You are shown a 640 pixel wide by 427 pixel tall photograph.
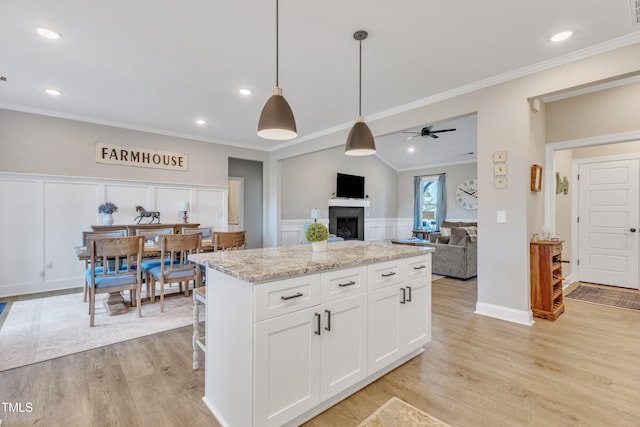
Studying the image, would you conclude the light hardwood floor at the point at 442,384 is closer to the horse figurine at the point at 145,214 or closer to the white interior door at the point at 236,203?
the horse figurine at the point at 145,214

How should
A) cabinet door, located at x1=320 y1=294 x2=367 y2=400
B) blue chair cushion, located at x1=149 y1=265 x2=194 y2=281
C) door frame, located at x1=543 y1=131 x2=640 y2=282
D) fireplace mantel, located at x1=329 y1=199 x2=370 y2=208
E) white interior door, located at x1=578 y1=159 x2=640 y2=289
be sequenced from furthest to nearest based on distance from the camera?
fireplace mantel, located at x1=329 y1=199 x2=370 y2=208
white interior door, located at x1=578 y1=159 x2=640 y2=289
door frame, located at x1=543 y1=131 x2=640 y2=282
blue chair cushion, located at x1=149 y1=265 x2=194 y2=281
cabinet door, located at x1=320 y1=294 x2=367 y2=400

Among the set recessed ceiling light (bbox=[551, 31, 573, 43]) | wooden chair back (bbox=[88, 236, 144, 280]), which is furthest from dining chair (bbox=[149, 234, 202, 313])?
recessed ceiling light (bbox=[551, 31, 573, 43])

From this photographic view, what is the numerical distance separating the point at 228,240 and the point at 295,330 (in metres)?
2.49

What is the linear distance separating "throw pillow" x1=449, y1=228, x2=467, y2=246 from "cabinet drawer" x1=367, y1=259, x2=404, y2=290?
3.41 m

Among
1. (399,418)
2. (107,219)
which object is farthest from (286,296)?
(107,219)

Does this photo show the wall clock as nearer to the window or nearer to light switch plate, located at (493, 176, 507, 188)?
the window

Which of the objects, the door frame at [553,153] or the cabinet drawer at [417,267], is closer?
the cabinet drawer at [417,267]

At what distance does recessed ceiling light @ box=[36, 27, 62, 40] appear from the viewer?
2502mm

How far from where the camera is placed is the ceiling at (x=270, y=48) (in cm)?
227

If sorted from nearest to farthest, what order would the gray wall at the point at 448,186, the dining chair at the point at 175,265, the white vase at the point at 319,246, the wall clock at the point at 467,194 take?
the white vase at the point at 319,246
the dining chair at the point at 175,265
the wall clock at the point at 467,194
the gray wall at the point at 448,186

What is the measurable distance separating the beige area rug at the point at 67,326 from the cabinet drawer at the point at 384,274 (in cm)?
227

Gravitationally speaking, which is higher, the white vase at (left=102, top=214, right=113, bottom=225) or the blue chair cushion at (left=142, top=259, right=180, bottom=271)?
the white vase at (left=102, top=214, right=113, bottom=225)

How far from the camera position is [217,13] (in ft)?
7.56

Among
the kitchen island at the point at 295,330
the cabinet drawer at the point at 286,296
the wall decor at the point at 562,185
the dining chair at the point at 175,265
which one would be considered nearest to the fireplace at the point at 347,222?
the dining chair at the point at 175,265
